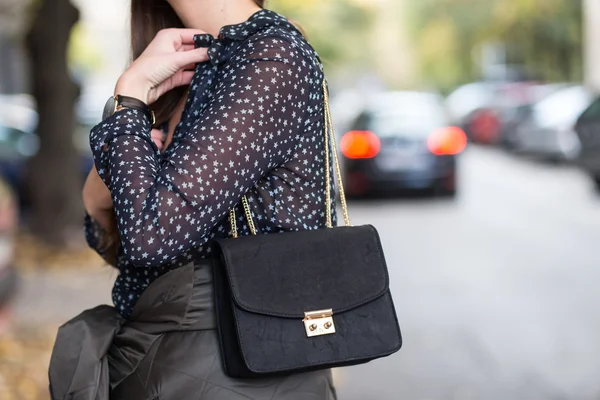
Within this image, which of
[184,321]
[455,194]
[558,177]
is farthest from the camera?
[558,177]

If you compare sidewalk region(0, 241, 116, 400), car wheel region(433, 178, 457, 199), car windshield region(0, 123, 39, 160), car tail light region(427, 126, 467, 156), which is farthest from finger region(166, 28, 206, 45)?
car windshield region(0, 123, 39, 160)

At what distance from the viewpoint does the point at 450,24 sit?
51594mm

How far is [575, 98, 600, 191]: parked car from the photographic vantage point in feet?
45.1

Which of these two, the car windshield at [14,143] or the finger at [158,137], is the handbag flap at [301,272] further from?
the car windshield at [14,143]

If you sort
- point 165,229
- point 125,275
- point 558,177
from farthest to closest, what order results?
point 558,177 → point 125,275 → point 165,229

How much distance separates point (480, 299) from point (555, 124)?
1194 cm

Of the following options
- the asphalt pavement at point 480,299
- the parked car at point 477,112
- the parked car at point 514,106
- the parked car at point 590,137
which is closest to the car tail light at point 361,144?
the asphalt pavement at point 480,299

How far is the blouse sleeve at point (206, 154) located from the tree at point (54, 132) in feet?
30.6

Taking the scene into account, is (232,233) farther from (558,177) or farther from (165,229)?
(558,177)

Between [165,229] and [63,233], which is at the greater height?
[165,229]

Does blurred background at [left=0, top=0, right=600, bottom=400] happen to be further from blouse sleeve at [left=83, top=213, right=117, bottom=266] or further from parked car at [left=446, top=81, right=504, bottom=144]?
blouse sleeve at [left=83, top=213, right=117, bottom=266]

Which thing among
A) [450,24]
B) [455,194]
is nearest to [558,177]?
[455,194]

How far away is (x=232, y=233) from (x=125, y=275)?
28 centimetres

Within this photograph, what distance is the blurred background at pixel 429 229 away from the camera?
6.04 m
